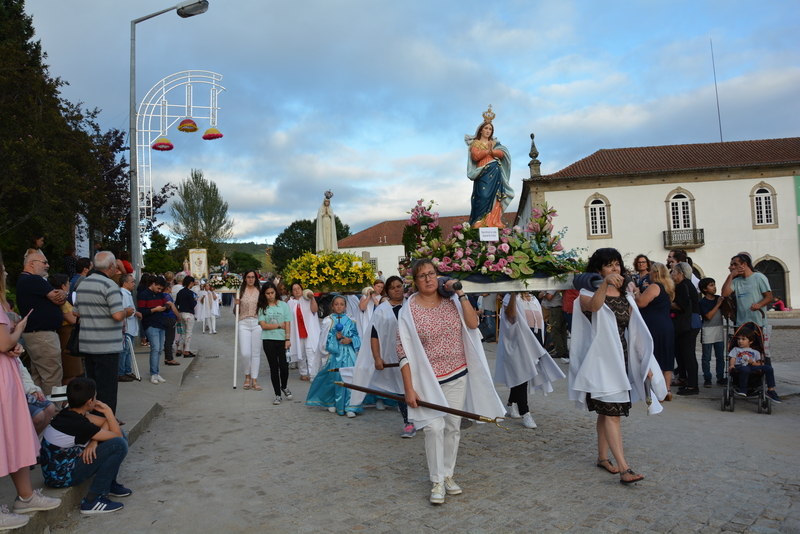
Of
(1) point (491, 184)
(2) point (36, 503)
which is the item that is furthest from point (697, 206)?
(2) point (36, 503)

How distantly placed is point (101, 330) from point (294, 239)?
80.6 metres

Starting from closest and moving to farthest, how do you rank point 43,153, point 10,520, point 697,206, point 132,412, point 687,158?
point 10,520, point 132,412, point 43,153, point 697,206, point 687,158

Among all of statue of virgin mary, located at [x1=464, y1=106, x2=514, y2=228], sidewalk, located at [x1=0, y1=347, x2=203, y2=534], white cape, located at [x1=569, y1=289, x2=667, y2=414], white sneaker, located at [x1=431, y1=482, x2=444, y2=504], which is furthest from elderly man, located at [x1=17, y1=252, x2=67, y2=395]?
white cape, located at [x1=569, y1=289, x2=667, y2=414]

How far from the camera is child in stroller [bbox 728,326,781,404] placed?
7344 millimetres

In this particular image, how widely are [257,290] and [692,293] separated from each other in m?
7.29

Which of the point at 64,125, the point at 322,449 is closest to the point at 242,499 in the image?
the point at 322,449

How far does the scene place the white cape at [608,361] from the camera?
15.9 feet

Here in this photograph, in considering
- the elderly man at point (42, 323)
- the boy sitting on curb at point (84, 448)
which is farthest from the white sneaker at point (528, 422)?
the elderly man at point (42, 323)

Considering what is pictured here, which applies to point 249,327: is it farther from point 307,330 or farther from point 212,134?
point 212,134

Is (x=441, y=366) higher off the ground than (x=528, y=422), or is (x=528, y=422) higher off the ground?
(x=441, y=366)

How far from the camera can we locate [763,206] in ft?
123

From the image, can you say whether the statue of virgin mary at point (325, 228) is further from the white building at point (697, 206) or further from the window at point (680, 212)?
the window at point (680, 212)

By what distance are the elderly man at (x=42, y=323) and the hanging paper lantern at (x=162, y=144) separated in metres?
13.4

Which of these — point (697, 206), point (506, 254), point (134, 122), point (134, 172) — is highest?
point (697, 206)
